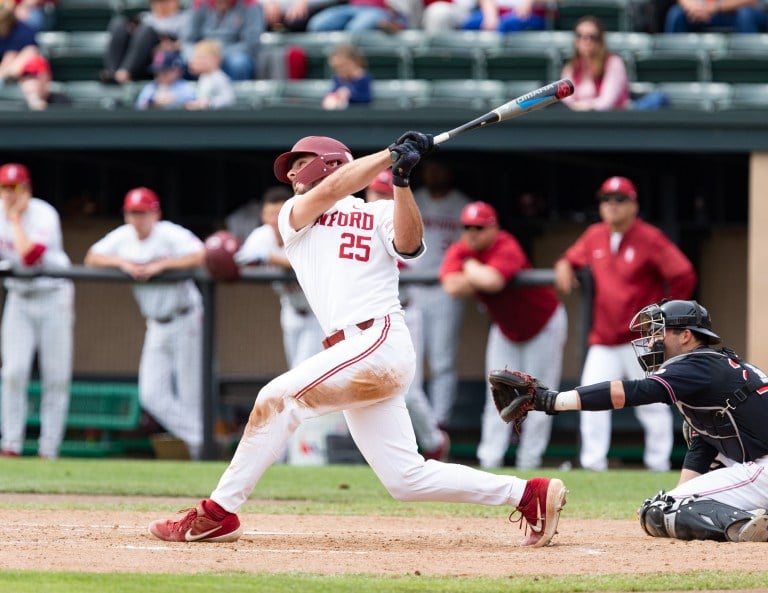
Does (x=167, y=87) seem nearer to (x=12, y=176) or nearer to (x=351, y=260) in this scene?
(x=12, y=176)

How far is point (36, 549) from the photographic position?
16.3 ft

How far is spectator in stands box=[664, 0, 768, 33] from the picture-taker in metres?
10.9

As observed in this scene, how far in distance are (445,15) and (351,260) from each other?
6.83m

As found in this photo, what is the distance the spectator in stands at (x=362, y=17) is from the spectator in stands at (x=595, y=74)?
194cm

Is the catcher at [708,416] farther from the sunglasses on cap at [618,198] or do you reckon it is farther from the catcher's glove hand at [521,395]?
the sunglasses on cap at [618,198]

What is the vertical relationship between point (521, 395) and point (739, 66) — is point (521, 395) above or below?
below

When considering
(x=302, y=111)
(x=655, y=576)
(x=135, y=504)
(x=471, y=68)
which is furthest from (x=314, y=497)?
(x=471, y=68)

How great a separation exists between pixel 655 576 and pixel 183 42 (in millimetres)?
8219

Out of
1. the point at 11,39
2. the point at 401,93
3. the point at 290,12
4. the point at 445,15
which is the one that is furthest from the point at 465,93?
the point at 11,39

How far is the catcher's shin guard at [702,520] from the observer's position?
534 centimetres

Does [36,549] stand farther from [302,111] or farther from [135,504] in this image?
[302,111]

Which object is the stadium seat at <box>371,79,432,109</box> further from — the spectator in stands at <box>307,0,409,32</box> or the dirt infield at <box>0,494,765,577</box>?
the dirt infield at <box>0,494,765,577</box>

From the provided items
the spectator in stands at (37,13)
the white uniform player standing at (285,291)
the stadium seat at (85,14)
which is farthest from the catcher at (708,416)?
the stadium seat at (85,14)

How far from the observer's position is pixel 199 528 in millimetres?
5109
